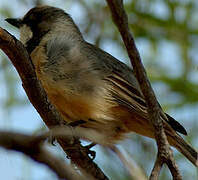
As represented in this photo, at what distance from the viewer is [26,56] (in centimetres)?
238

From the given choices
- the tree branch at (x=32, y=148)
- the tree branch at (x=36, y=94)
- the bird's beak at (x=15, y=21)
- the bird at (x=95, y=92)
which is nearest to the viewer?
the tree branch at (x=32, y=148)

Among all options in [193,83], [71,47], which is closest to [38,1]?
[71,47]

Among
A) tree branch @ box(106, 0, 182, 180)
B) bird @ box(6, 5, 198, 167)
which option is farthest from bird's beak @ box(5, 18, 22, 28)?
tree branch @ box(106, 0, 182, 180)

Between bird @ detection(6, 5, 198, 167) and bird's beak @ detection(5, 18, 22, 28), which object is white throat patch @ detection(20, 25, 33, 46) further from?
bird @ detection(6, 5, 198, 167)

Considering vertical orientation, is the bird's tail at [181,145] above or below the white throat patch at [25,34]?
below

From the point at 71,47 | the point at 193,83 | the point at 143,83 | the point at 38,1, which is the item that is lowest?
the point at 143,83

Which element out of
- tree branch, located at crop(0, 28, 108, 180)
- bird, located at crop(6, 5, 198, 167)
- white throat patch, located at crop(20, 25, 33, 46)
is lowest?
tree branch, located at crop(0, 28, 108, 180)

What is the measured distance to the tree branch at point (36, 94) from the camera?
7.63 feet

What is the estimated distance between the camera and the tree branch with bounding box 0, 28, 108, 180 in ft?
7.63

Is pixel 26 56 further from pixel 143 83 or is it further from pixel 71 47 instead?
pixel 71 47

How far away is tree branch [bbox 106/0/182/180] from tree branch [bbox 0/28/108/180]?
563 millimetres

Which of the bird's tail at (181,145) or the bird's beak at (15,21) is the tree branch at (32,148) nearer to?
the bird's tail at (181,145)

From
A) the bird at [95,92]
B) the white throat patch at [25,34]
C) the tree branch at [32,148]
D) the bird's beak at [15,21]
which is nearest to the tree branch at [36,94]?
the bird at [95,92]

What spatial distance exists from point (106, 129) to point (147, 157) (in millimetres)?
700
